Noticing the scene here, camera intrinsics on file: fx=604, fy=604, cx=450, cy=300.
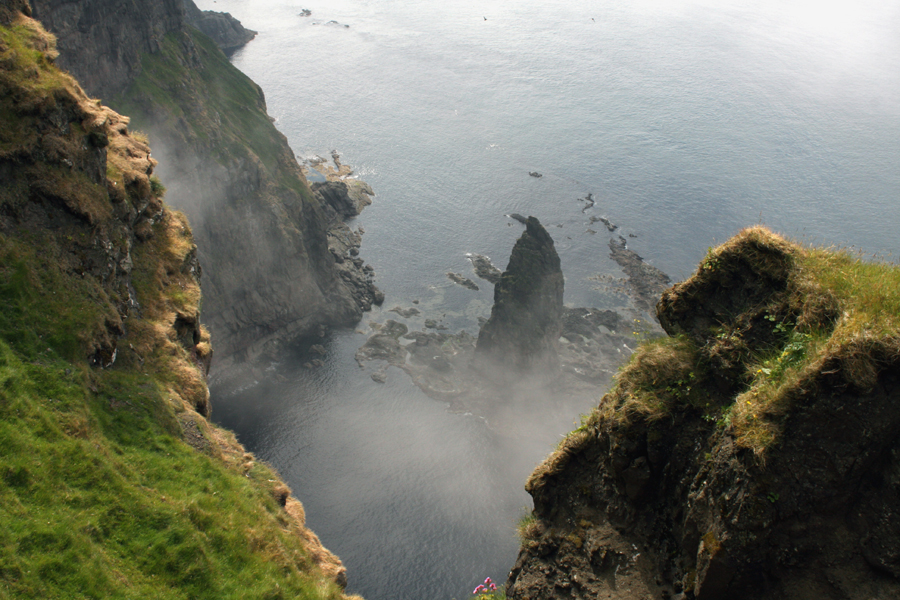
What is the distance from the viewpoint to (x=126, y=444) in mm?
21516

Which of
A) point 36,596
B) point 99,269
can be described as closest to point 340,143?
point 99,269

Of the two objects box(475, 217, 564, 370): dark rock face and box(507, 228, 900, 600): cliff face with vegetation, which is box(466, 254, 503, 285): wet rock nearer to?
box(475, 217, 564, 370): dark rock face

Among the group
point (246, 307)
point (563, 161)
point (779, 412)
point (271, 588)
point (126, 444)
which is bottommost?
point (246, 307)

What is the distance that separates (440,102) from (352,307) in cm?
10009

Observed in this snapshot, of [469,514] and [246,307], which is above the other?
[246,307]

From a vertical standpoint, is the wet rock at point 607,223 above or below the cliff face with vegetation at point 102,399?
below

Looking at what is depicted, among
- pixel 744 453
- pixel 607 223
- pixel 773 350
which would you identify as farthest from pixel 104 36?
pixel 607 223

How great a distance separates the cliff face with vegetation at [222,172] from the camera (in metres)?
84.6

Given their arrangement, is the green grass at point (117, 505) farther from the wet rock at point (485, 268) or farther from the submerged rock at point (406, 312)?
the wet rock at point (485, 268)

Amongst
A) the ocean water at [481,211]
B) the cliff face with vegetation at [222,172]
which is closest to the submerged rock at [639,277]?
the ocean water at [481,211]

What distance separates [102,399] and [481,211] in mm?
126723

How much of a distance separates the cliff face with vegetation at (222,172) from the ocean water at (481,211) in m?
7.95

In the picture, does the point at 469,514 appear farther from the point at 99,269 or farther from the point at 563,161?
the point at 563,161

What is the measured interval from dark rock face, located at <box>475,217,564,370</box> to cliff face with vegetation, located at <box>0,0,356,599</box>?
72.2m
